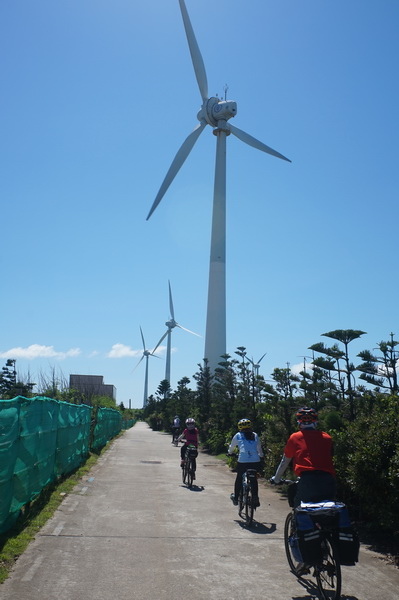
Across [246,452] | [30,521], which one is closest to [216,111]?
[246,452]

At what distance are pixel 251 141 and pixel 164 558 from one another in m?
38.8

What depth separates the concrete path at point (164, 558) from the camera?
17.4ft

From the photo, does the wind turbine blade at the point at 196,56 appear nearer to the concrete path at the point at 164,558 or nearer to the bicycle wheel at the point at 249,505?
the concrete path at the point at 164,558

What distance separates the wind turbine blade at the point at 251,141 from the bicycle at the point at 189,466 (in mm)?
31836

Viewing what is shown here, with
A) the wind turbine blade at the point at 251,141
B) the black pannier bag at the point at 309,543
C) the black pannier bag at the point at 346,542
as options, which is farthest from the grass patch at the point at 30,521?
the wind turbine blade at the point at 251,141

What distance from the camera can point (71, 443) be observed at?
45.2 feet

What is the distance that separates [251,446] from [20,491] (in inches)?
156

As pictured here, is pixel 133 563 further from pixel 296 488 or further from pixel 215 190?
pixel 215 190

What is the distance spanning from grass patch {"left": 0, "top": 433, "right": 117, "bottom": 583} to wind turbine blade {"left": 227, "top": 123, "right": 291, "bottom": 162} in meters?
33.4

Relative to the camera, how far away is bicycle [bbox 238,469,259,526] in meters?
8.65

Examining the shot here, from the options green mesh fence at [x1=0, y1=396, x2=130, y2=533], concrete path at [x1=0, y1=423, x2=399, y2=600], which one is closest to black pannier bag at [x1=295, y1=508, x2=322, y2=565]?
concrete path at [x1=0, y1=423, x2=399, y2=600]

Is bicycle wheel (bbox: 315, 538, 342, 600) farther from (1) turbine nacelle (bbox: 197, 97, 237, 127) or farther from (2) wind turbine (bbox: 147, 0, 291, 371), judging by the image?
(1) turbine nacelle (bbox: 197, 97, 237, 127)

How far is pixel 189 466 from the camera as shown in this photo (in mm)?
13422

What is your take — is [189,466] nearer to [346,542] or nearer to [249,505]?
[249,505]
